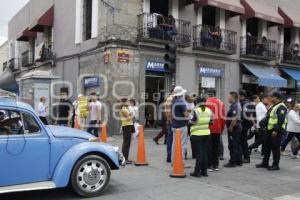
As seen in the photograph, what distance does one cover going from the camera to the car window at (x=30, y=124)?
6660 millimetres

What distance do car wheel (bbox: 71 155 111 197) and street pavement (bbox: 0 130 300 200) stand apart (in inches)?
6.9

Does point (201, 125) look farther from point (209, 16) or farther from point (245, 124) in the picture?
point (209, 16)

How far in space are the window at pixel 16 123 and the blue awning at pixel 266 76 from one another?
54.9ft

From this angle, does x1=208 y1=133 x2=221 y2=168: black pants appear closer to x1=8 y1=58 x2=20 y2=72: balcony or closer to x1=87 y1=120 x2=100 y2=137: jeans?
x1=87 y1=120 x2=100 y2=137: jeans

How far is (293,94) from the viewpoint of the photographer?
2464 cm

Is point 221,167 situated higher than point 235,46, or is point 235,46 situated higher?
point 235,46

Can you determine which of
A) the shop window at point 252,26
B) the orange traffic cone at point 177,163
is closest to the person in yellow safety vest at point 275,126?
the orange traffic cone at point 177,163

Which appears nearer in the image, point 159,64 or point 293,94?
point 159,64

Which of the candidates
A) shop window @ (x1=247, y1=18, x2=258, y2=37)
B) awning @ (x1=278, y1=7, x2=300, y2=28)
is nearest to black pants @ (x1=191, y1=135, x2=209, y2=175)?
shop window @ (x1=247, y1=18, x2=258, y2=37)

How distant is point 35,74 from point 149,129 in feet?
18.2

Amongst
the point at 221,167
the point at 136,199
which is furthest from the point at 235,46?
the point at 136,199

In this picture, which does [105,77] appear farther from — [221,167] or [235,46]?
[221,167]

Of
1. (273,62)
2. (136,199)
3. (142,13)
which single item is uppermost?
(142,13)

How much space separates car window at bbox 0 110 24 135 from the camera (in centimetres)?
654
